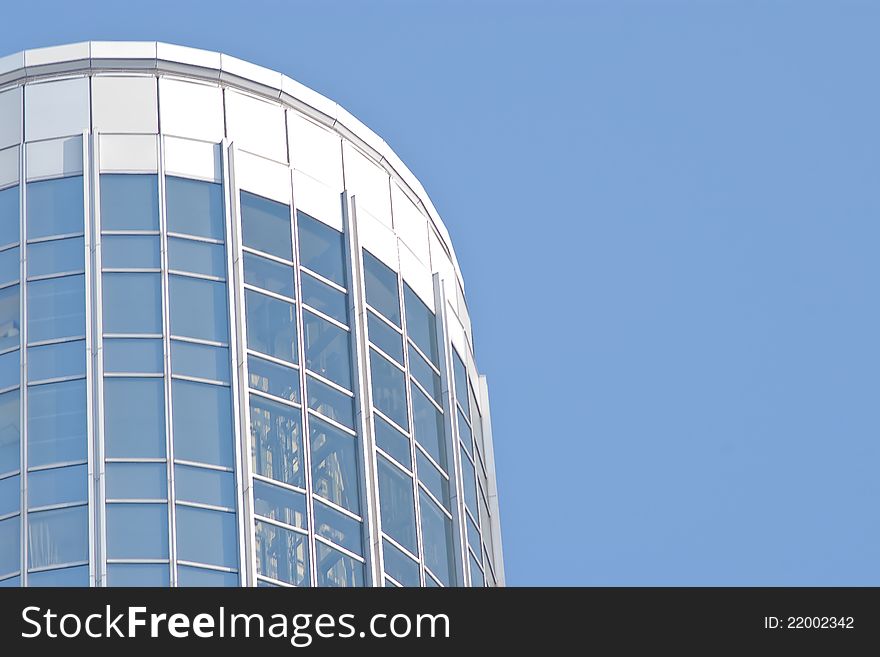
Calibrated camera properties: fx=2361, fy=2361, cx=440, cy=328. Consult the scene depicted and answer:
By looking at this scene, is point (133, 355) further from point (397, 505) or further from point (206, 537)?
point (397, 505)

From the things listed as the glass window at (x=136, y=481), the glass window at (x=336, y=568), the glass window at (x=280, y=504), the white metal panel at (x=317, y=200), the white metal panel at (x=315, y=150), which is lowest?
the glass window at (x=336, y=568)

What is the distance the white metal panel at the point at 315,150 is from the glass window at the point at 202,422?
7.01 metres

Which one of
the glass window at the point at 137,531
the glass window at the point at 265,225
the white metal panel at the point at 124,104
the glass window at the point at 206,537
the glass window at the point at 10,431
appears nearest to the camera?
the glass window at the point at 137,531

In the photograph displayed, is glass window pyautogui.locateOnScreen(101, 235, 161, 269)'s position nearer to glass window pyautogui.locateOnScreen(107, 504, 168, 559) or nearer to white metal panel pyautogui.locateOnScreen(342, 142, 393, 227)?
white metal panel pyautogui.locateOnScreen(342, 142, 393, 227)

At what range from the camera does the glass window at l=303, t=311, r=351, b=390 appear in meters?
51.2

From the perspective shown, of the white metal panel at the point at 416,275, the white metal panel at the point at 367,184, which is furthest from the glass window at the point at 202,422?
the white metal panel at the point at 367,184

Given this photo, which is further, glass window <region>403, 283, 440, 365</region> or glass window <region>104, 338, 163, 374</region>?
glass window <region>403, 283, 440, 365</region>

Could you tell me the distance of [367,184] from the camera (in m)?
55.9

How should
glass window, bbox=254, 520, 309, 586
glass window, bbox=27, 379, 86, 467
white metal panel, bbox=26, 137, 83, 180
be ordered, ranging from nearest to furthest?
glass window, bbox=254, 520, 309, 586 → glass window, bbox=27, 379, 86, 467 → white metal panel, bbox=26, 137, 83, 180

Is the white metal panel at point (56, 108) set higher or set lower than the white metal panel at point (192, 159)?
higher

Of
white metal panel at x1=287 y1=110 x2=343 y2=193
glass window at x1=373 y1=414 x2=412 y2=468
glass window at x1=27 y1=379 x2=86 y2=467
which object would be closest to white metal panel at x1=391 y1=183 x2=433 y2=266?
white metal panel at x1=287 y1=110 x2=343 y2=193

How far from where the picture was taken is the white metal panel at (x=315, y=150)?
54.6m

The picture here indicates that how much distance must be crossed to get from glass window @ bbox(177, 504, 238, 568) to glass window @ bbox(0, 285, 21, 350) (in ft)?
19.6

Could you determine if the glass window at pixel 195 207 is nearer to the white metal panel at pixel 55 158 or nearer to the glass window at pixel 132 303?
the glass window at pixel 132 303
